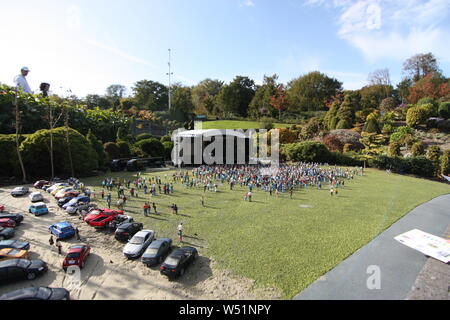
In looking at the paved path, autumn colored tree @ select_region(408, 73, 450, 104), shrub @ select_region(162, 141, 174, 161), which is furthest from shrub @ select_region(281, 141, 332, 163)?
autumn colored tree @ select_region(408, 73, 450, 104)

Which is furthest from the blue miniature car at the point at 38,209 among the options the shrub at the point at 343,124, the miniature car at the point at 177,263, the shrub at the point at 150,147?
the shrub at the point at 343,124

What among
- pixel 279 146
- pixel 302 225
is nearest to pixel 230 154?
pixel 279 146

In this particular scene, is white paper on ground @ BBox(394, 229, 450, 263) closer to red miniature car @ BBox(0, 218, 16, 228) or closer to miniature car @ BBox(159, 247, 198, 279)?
miniature car @ BBox(159, 247, 198, 279)

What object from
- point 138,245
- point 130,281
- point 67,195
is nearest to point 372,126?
point 138,245

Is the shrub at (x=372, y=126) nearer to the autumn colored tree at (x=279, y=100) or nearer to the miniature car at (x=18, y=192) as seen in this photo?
the autumn colored tree at (x=279, y=100)

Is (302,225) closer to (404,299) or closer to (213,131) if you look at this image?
(404,299)

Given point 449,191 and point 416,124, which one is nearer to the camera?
point 449,191
